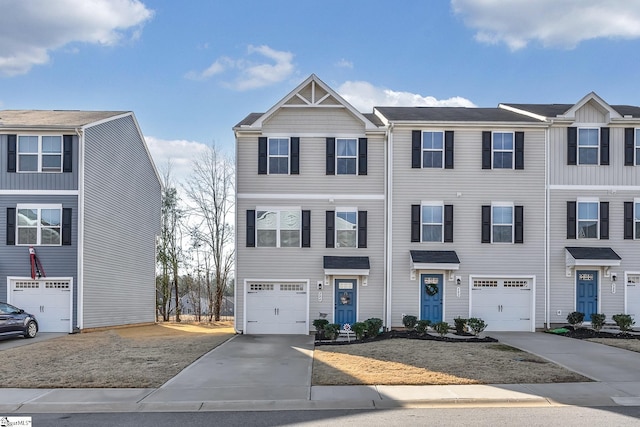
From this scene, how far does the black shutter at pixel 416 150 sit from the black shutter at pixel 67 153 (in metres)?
13.8

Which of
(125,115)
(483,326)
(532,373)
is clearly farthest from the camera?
(125,115)

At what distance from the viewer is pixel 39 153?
2348 cm

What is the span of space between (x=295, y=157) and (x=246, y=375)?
11.3 meters

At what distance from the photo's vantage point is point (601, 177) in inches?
926

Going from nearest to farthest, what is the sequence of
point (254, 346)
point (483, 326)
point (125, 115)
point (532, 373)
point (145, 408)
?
point (145, 408)
point (532, 373)
point (254, 346)
point (483, 326)
point (125, 115)

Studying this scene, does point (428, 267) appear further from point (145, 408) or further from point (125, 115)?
point (125, 115)

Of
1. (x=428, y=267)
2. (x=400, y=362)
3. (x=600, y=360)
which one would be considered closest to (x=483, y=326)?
(x=428, y=267)

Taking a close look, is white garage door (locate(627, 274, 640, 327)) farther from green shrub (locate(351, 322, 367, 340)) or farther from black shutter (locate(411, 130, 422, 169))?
green shrub (locate(351, 322, 367, 340))

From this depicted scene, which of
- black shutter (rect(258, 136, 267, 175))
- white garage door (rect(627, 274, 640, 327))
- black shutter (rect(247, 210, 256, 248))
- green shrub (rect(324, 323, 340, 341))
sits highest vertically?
black shutter (rect(258, 136, 267, 175))

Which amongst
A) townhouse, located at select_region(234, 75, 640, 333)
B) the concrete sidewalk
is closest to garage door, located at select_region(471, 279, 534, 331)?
townhouse, located at select_region(234, 75, 640, 333)

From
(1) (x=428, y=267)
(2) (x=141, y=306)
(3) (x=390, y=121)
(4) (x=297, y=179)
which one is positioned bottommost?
(2) (x=141, y=306)

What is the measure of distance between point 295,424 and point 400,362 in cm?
585

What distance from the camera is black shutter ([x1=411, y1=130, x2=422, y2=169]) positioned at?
2339 centimetres

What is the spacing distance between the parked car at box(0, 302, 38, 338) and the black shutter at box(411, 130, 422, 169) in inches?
625
